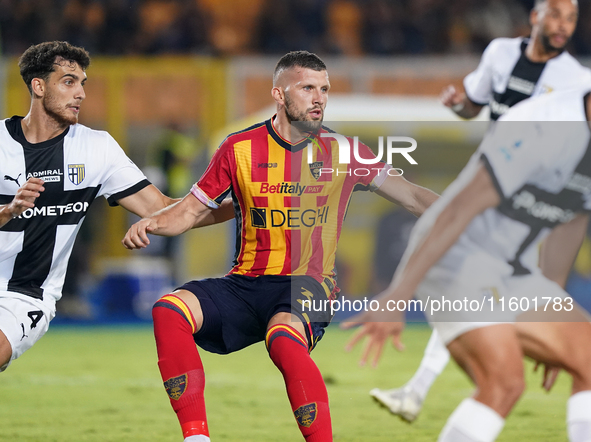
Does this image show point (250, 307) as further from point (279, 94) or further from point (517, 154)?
point (517, 154)

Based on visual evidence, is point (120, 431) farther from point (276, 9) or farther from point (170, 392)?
point (276, 9)

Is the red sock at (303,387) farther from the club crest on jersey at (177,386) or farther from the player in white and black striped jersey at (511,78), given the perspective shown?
the player in white and black striped jersey at (511,78)

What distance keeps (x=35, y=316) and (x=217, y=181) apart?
116cm

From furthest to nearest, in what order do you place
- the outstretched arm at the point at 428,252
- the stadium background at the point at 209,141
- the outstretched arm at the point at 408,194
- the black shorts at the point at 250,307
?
the stadium background at the point at 209,141, the outstretched arm at the point at 408,194, the black shorts at the point at 250,307, the outstretched arm at the point at 428,252

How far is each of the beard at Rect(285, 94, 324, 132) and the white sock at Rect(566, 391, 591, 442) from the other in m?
1.92

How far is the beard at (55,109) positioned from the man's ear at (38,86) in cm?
3

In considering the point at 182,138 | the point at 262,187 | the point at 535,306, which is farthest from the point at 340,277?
the point at 535,306

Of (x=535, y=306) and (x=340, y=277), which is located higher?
(x=535, y=306)

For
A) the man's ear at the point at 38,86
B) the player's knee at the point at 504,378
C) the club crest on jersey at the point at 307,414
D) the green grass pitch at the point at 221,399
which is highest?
the man's ear at the point at 38,86

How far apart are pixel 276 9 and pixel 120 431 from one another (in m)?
10.6

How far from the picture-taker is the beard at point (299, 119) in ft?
14.0

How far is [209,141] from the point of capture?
12.1m

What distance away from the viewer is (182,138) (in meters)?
11.6

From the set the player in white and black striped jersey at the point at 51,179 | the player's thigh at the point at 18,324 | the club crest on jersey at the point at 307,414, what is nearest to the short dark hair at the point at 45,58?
the player in white and black striped jersey at the point at 51,179
